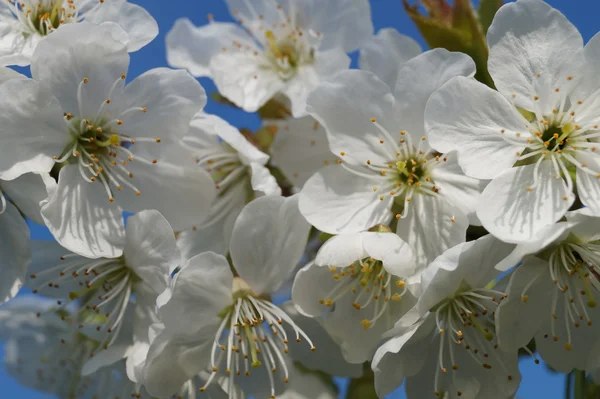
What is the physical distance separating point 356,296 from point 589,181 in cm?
44

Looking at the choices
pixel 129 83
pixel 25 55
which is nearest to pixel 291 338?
pixel 129 83

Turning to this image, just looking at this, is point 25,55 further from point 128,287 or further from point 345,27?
point 345,27

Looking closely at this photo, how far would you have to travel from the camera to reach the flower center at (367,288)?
→ 130 centimetres

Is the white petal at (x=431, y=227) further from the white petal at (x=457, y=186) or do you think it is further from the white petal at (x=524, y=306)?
the white petal at (x=524, y=306)

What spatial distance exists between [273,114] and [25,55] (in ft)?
1.92

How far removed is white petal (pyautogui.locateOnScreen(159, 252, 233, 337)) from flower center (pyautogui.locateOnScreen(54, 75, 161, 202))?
21 cm

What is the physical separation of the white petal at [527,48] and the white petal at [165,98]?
0.52 metres

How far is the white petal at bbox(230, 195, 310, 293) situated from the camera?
1324 mm

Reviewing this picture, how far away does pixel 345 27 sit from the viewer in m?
1.75

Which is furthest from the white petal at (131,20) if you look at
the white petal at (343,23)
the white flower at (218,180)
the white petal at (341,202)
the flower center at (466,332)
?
the flower center at (466,332)

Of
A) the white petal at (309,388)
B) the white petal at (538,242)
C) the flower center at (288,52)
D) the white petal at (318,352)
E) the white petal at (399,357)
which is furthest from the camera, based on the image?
the flower center at (288,52)

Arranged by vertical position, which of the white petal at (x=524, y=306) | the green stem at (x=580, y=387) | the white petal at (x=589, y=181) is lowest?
the green stem at (x=580, y=387)

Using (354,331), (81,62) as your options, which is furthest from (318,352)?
(81,62)

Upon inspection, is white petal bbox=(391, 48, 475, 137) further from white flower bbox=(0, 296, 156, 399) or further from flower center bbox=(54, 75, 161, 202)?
white flower bbox=(0, 296, 156, 399)
